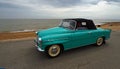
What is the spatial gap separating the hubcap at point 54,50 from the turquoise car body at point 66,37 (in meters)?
0.20

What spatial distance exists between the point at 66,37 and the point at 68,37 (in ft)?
0.36

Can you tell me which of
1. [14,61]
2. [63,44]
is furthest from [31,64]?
[63,44]

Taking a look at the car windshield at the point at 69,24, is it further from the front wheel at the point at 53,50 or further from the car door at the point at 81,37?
the front wheel at the point at 53,50

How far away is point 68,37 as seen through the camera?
4.84 metres

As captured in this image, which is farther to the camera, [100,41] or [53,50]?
[100,41]

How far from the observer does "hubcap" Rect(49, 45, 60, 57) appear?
4.51 m

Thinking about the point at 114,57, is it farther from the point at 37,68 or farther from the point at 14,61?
the point at 14,61

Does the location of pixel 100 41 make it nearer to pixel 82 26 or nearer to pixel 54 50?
pixel 82 26

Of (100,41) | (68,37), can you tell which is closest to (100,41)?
(100,41)

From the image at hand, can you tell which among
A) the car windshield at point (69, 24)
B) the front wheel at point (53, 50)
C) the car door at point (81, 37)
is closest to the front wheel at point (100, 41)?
the car door at point (81, 37)

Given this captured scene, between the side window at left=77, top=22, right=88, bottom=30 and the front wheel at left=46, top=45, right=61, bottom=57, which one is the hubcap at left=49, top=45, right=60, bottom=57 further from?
the side window at left=77, top=22, right=88, bottom=30

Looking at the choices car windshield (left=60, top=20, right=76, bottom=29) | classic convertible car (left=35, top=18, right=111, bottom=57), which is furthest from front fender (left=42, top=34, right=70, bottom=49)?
car windshield (left=60, top=20, right=76, bottom=29)

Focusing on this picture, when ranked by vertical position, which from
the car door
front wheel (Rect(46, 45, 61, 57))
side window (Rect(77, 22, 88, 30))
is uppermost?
side window (Rect(77, 22, 88, 30))

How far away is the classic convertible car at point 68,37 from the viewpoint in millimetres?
4436
